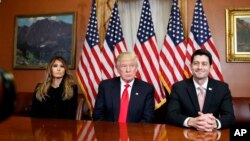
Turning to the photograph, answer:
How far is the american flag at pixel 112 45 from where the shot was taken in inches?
165

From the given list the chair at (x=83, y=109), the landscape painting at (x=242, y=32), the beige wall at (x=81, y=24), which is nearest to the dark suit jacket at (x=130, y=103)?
the chair at (x=83, y=109)

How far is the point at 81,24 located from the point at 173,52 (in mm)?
1694

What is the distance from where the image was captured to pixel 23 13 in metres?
5.12

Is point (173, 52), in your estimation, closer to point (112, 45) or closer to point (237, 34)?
point (112, 45)

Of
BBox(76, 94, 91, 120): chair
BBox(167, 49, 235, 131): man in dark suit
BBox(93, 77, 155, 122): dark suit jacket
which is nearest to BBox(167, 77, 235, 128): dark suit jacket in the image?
BBox(167, 49, 235, 131): man in dark suit

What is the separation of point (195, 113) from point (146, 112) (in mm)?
578

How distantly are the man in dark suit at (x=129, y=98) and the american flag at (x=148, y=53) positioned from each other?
82 cm

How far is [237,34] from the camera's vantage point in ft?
13.7

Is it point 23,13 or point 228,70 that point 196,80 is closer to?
point 228,70

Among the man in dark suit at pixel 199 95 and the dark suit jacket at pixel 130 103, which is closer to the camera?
the man in dark suit at pixel 199 95

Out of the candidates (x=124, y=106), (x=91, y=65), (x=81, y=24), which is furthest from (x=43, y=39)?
(x=124, y=106)

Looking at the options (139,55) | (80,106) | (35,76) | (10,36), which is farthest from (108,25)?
(10,36)

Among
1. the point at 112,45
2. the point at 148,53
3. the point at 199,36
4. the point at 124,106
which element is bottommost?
the point at 124,106

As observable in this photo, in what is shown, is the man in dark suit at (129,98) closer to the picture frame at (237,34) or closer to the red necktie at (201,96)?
the red necktie at (201,96)
